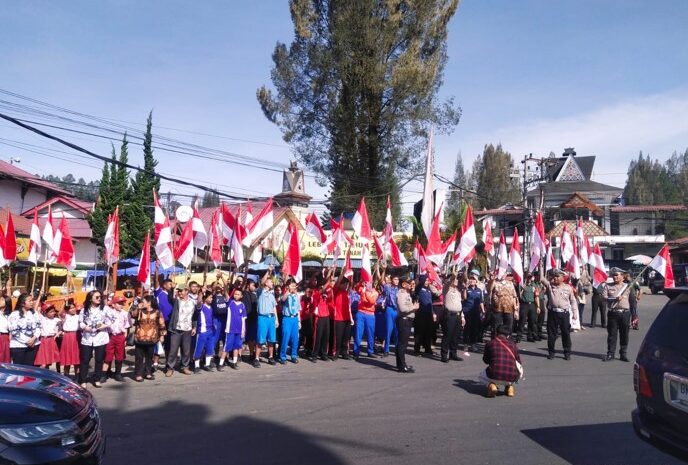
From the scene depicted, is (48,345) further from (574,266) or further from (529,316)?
(574,266)

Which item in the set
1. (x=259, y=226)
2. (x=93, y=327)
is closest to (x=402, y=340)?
(x=259, y=226)

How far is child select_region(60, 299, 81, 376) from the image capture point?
10102 mm

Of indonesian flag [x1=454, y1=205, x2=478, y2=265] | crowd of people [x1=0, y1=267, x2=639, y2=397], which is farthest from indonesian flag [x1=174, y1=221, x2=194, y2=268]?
indonesian flag [x1=454, y1=205, x2=478, y2=265]

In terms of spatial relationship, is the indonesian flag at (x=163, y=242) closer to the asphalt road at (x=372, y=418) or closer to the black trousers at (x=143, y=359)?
the black trousers at (x=143, y=359)

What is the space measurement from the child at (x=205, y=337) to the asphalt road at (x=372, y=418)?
20.0 inches

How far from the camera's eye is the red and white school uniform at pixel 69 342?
33.1 ft

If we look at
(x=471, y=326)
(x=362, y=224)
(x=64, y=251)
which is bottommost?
(x=471, y=326)

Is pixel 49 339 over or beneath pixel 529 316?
beneath

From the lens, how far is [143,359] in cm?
1038

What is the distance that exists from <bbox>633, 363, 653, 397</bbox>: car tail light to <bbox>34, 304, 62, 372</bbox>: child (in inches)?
360

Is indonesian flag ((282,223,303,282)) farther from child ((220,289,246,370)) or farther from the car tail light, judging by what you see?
the car tail light

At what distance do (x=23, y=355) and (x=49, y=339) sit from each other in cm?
60

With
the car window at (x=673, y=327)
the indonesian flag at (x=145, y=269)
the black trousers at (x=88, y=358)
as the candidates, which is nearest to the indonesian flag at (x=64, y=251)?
the indonesian flag at (x=145, y=269)

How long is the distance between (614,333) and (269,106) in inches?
748
